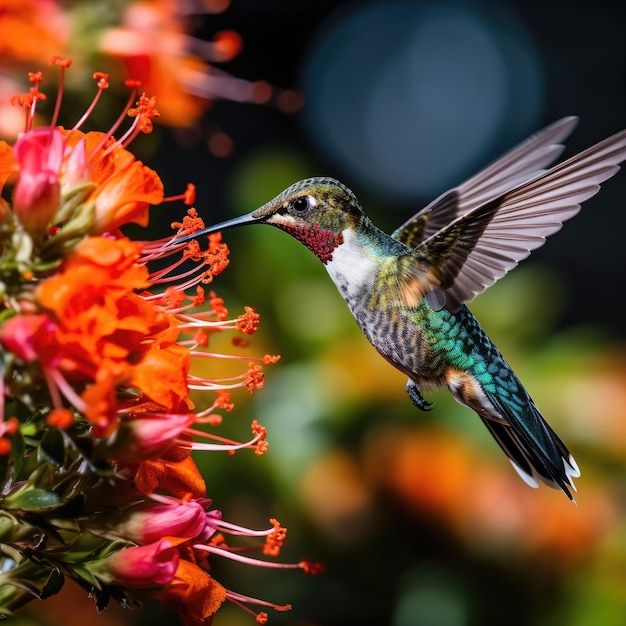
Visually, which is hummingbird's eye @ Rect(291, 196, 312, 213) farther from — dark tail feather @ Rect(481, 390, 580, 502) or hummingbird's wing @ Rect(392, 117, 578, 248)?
dark tail feather @ Rect(481, 390, 580, 502)

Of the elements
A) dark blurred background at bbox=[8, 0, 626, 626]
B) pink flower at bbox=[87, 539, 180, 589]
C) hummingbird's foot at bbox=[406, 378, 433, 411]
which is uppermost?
pink flower at bbox=[87, 539, 180, 589]

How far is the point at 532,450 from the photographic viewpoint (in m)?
1.87

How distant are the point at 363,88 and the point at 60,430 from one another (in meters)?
12.0

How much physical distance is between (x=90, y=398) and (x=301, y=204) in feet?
2.13

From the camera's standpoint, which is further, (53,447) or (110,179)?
(110,179)

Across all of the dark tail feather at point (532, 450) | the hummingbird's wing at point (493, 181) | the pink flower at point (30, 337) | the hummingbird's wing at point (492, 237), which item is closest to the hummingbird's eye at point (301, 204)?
the hummingbird's wing at point (492, 237)


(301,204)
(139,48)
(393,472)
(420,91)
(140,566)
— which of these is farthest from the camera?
(420,91)

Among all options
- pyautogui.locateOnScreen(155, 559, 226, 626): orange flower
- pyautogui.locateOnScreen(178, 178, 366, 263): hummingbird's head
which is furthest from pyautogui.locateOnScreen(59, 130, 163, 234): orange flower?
pyautogui.locateOnScreen(155, 559, 226, 626): orange flower

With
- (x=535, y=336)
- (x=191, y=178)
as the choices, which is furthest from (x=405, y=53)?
(x=535, y=336)

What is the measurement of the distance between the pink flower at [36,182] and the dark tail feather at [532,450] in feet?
3.12

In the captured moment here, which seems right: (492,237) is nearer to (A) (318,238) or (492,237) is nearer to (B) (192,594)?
(A) (318,238)

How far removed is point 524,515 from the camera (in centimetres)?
263

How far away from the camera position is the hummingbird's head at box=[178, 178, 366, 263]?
5.42 feet

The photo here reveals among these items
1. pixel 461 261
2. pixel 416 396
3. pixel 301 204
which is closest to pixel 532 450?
pixel 416 396
